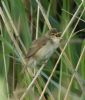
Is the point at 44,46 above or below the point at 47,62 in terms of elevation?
above

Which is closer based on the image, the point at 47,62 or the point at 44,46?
the point at 44,46

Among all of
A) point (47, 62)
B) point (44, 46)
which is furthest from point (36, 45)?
point (47, 62)

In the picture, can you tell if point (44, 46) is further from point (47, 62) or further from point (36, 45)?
point (47, 62)
